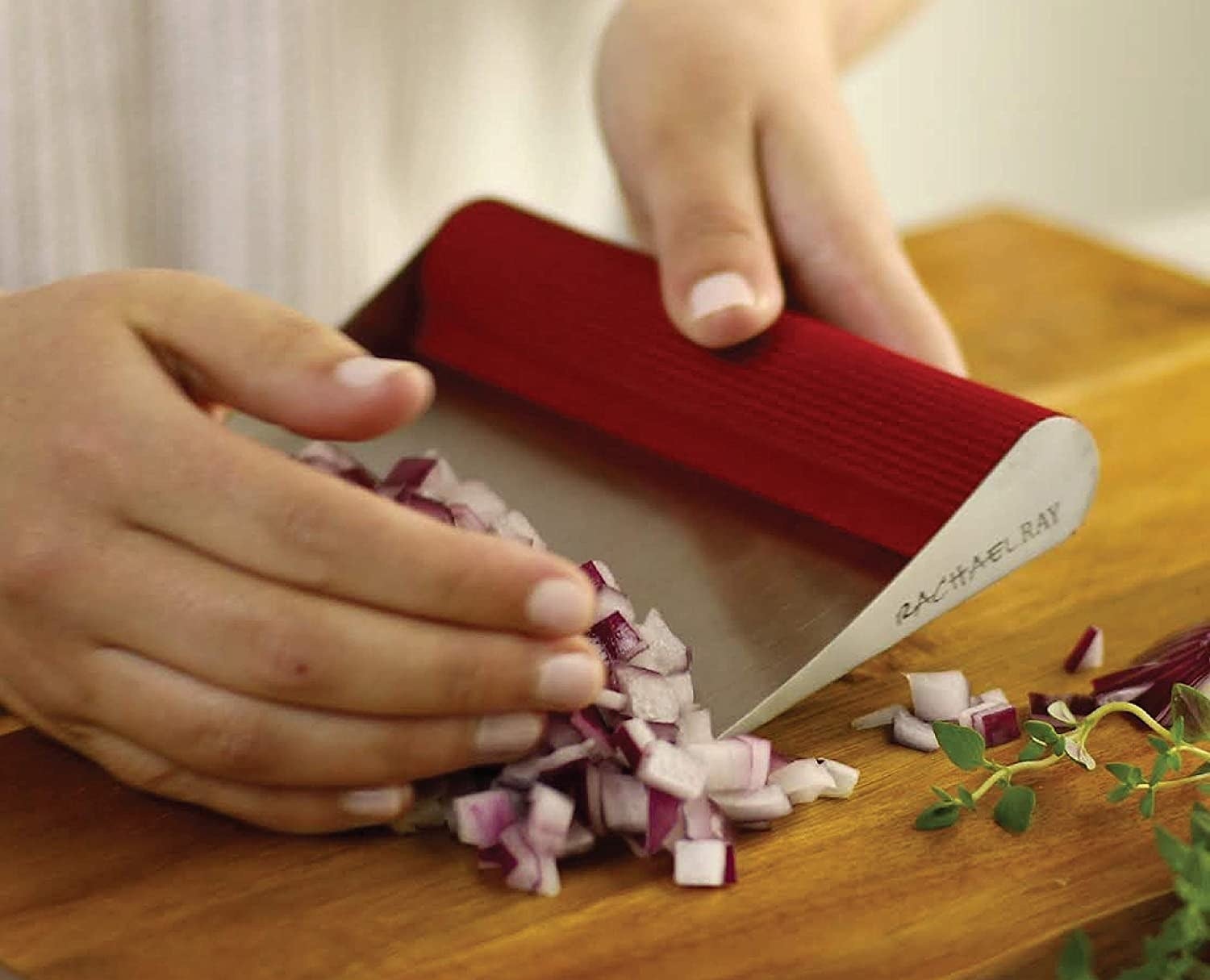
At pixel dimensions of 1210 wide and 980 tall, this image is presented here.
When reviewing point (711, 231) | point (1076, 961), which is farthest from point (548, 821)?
point (711, 231)

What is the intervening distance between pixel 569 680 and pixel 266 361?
0.20 metres

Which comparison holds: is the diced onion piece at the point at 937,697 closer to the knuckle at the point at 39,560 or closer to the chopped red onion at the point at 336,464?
the chopped red onion at the point at 336,464

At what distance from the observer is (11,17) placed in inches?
54.3

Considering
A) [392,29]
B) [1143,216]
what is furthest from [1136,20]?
[392,29]

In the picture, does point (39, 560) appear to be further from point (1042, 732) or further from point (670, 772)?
point (1042, 732)

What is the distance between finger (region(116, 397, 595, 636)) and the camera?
0.81 metres

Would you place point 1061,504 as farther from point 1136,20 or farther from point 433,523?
point 1136,20

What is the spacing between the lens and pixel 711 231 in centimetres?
119

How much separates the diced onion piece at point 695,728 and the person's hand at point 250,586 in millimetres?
75

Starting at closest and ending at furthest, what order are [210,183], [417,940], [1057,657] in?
[417,940] → [1057,657] → [210,183]

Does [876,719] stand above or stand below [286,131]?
below

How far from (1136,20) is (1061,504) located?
110 inches

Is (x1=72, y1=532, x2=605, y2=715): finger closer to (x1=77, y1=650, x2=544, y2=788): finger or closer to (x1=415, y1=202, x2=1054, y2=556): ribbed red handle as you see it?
(x1=77, y1=650, x2=544, y2=788): finger

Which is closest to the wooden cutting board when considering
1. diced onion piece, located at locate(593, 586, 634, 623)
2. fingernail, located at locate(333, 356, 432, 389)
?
diced onion piece, located at locate(593, 586, 634, 623)
